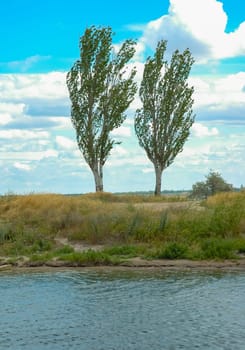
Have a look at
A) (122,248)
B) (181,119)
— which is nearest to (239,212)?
(122,248)

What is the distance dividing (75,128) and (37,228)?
14839mm

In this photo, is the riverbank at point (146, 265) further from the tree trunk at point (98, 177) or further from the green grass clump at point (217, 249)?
the tree trunk at point (98, 177)

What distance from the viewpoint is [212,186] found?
4475 centimetres

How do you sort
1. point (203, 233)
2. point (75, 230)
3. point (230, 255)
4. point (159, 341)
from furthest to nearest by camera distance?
point (75, 230), point (203, 233), point (230, 255), point (159, 341)

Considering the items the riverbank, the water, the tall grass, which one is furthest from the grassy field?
the water

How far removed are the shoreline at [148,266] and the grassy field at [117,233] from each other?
0.25 metres

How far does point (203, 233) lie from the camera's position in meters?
23.5

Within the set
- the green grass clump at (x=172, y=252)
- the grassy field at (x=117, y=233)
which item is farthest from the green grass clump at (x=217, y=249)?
the green grass clump at (x=172, y=252)

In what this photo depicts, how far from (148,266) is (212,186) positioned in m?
24.9

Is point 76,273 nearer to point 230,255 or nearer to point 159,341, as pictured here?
point 230,255

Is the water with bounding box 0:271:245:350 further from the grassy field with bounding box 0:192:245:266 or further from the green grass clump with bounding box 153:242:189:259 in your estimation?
the grassy field with bounding box 0:192:245:266

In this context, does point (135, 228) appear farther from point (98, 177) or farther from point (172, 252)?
point (98, 177)

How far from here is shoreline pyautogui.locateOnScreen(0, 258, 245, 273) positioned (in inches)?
A: 793

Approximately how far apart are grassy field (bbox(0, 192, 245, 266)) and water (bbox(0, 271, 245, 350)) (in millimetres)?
2775
